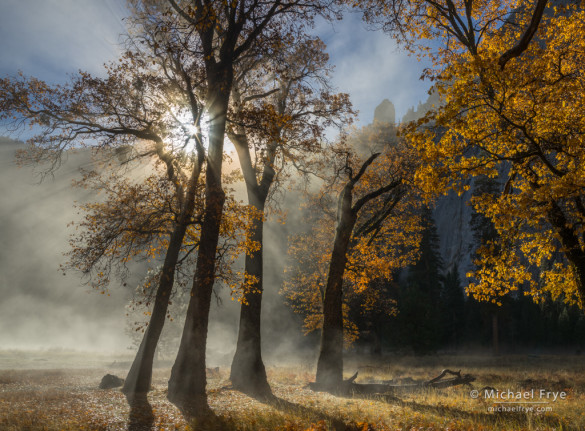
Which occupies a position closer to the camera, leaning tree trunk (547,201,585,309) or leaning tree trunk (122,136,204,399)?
leaning tree trunk (547,201,585,309)

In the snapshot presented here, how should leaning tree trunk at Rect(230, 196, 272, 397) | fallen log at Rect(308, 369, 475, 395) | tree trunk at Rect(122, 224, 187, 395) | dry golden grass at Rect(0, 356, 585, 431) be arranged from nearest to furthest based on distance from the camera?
dry golden grass at Rect(0, 356, 585, 431) → tree trunk at Rect(122, 224, 187, 395) → fallen log at Rect(308, 369, 475, 395) → leaning tree trunk at Rect(230, 196, 272, 397)

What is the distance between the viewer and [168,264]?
11.4 m

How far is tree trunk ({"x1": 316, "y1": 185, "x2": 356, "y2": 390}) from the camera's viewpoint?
12.4 m

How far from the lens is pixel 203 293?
9000 millimetres

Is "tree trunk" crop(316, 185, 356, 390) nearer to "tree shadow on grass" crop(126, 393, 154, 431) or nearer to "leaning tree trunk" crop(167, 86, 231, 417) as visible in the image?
"leaning tree trunk" crop(167, 86, 231, 417)

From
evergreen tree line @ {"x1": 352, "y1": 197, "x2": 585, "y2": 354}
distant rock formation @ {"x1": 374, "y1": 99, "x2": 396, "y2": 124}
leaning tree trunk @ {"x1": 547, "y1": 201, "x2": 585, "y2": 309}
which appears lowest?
evergreen tree line @ {"x1": 352, "y1": 197, "x2": 585, "y2": 354}

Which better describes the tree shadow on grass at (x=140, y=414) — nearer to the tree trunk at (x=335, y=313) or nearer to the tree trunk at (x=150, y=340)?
the tree trunk at (x=150, y=340)

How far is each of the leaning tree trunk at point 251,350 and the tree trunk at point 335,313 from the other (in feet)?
7.10

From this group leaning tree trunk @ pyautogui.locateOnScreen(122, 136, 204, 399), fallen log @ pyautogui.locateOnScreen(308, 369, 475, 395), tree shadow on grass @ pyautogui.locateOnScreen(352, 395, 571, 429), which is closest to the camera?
tree shadow on grass @ pyautogui.locateOnScreen(352, 395, 571, 429)

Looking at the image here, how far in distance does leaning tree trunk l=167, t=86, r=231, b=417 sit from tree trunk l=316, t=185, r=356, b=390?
5.14 m

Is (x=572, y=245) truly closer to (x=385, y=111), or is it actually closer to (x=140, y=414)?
(x=140, y=414)

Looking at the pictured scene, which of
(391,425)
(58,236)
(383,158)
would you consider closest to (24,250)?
(58,236)

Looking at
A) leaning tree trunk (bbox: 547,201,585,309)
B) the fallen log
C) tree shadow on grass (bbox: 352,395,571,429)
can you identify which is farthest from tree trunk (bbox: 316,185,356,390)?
leaning tree trunk (bbox: 547,201,585,309)

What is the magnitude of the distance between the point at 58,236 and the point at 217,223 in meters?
139
